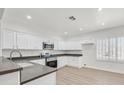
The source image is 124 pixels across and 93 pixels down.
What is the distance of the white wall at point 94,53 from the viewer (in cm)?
403

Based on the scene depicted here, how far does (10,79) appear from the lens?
2.59 ft

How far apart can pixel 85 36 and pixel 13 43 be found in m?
4.58

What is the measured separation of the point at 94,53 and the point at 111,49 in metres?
1.05

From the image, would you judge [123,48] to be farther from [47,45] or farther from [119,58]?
[47,45]

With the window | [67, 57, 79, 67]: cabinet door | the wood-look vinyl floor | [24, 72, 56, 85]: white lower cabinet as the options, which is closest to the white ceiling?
the window

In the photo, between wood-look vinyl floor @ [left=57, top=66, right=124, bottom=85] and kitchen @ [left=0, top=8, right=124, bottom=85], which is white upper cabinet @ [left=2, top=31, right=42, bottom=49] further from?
wood-look vinyl floor @ [left=57, top=66, right=124, bottom=85]

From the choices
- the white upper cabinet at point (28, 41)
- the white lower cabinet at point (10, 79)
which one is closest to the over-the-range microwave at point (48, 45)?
the white upper cabinet at point (28, 41)

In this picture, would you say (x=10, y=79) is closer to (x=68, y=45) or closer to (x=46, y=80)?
(x=46, y=80)

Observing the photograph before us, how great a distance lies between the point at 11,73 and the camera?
2.63 feet

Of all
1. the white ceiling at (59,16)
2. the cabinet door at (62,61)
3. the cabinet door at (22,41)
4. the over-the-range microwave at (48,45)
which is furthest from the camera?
the cabinet door at (62,61)

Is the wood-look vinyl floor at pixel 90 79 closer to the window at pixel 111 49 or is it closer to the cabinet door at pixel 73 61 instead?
the window at pixel 111 49
